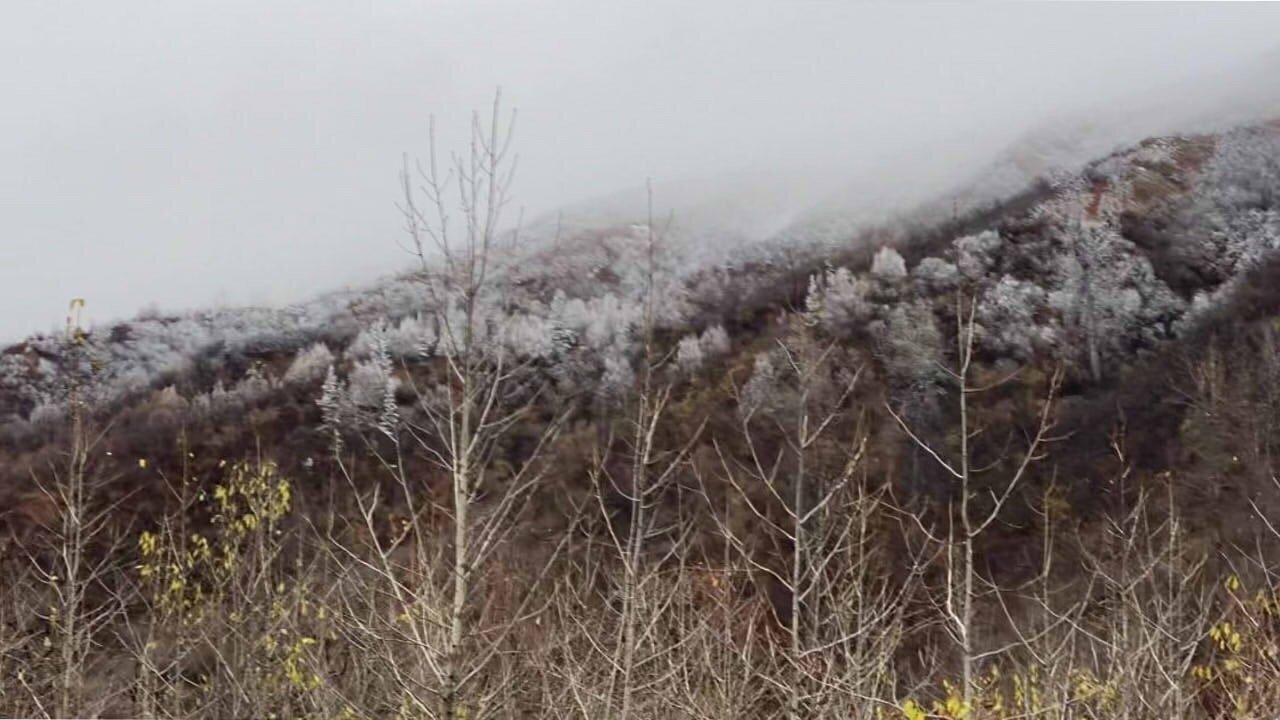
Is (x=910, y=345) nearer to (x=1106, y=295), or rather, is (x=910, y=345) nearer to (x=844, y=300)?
(x=844, y=300)

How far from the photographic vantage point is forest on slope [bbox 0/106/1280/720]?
5.30 metres

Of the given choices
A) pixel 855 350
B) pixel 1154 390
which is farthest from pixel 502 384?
pixel 855 350

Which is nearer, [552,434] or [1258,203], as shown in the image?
[552,434]

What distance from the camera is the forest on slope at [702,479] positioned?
17.4 ft

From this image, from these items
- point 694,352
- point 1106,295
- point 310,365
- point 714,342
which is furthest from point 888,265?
point 310,365

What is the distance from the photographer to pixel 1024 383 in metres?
36.9

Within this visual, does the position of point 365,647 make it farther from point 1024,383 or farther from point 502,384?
point 1024,383

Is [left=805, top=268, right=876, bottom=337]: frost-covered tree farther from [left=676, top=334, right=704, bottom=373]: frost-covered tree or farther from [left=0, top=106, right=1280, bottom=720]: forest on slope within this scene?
[left=676, top=334, right=704, bottom=373]: frost-covered tree

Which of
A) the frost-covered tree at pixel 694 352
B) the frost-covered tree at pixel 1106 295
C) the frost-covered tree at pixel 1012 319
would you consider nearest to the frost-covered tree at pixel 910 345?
the frost-covered tree at pixel 1012 319

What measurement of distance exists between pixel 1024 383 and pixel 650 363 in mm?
33992

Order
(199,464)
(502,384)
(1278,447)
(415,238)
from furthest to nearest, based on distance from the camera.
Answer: (199,464)
(1278,447)
(502,384)
(415,238)

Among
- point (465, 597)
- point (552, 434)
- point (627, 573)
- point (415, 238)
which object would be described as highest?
point (415, 238)

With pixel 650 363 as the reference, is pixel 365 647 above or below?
below

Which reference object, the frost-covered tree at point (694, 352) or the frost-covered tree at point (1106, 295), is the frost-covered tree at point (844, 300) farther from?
the frost-covered tree at point (1106, 295)
